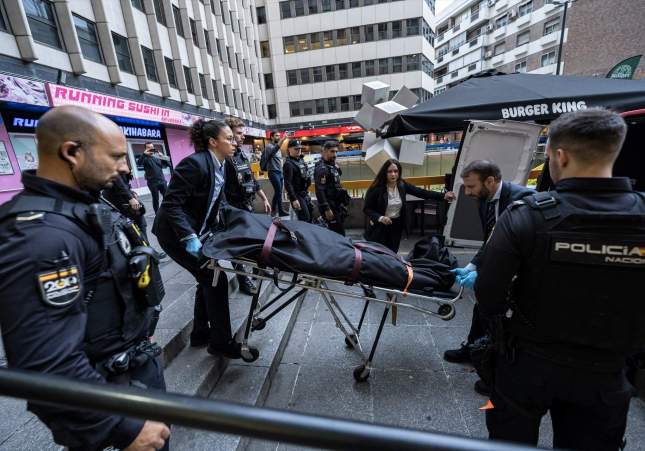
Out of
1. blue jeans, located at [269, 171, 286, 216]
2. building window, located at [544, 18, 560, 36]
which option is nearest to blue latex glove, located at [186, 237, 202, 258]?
blue jeans, located at [269, 171, 286, 216]

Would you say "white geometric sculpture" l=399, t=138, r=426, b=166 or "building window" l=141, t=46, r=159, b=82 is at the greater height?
"building window" l=141, t=46, r=159, b=82

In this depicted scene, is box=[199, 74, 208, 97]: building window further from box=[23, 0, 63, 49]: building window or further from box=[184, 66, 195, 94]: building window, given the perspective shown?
box=[23, 0, 63, 49]: building window

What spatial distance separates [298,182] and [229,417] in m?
5.16

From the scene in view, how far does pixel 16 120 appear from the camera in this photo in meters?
8.70

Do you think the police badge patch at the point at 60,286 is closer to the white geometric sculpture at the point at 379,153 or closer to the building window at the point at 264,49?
the white geometric sculpture at the point at 379,153

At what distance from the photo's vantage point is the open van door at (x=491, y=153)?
4148mm

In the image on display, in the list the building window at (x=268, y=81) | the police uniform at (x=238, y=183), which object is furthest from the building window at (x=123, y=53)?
the building window at (x=268, y=81)

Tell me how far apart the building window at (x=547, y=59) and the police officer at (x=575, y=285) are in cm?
3606

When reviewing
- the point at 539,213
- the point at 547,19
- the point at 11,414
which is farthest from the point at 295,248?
the point at 547,19

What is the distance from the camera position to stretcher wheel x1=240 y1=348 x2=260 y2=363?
258 centimetres

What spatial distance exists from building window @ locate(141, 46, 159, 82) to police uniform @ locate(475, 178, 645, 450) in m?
17.6

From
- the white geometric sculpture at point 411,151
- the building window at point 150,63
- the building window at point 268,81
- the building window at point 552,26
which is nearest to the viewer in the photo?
the white geometric sculpture at point 411,151

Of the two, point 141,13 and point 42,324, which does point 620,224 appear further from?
point 141,13

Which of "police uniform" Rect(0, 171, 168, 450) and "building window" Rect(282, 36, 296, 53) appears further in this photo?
"building window" Rect(282, 36, 296, 53)
